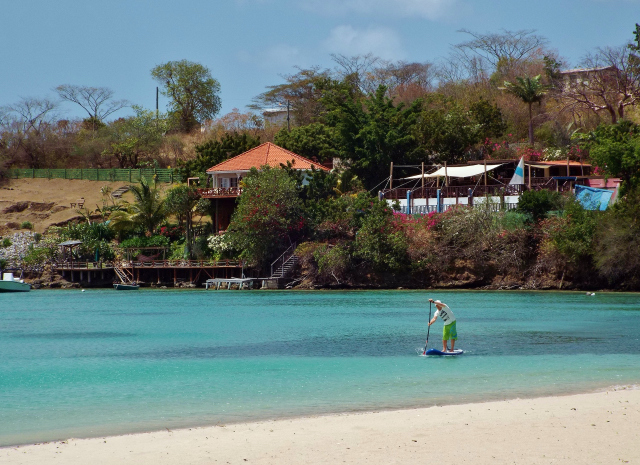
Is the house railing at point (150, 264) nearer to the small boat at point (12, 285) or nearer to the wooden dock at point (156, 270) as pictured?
the wooden dock at point (156, 270)

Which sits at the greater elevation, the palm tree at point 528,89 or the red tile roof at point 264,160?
the palm tree at point 528,89

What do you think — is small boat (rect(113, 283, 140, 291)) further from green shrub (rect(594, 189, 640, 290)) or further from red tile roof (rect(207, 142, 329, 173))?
green shrub (rect(594, 189, 640, 290))

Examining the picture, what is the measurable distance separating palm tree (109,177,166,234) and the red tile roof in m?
5.17

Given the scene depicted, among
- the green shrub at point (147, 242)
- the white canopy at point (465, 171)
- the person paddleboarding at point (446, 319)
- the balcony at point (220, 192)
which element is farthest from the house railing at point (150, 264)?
the person paddleboarding at point (446, 319)

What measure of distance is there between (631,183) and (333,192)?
21.2 meters

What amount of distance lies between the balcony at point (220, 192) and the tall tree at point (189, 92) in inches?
1236

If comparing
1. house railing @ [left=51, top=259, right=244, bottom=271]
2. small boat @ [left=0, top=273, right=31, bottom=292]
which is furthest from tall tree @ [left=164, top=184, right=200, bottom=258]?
small boat @ [left=0, top=273, right=31, bottom=292]

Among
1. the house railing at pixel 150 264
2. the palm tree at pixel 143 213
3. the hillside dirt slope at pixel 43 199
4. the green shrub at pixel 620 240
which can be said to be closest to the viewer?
the green shrub at pixel 620 240

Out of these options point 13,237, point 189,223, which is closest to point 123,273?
point 189,223

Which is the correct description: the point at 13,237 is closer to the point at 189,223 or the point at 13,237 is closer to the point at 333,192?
the point at 189,223

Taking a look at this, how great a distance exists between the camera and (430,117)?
56438mm

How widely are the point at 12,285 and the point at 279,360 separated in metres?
40.2

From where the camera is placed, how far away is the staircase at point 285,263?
50.8m

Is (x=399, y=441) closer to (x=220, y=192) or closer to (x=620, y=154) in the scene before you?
(x=620, y=154)
